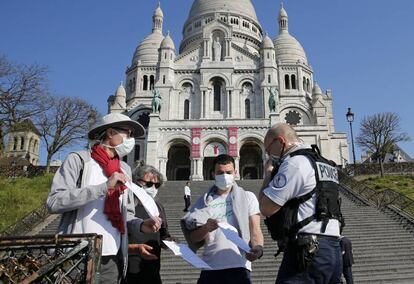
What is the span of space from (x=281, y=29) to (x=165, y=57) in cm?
2185

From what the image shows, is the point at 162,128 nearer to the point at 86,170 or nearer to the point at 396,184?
the point at 396,184

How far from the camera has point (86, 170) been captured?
329cm

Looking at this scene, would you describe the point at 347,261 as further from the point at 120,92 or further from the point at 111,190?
the point at 120,92

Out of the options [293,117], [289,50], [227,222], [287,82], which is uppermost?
[289,50]

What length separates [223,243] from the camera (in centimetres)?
373

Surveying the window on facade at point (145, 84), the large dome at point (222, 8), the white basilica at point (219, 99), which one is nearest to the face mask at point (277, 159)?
the white basilica at point (219, 99)

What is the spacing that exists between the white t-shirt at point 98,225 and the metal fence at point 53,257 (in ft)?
2.47

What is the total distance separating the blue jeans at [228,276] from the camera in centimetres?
356

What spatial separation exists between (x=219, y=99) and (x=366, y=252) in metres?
28.0

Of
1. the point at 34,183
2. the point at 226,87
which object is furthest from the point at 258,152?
the point at 34,183

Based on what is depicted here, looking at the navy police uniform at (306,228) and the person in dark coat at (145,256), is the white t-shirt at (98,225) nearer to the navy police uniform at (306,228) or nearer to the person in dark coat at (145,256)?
the person in dark coat at (145,256)

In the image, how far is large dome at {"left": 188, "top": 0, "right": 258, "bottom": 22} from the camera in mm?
51031

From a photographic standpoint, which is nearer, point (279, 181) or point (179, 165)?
point (279, 181)

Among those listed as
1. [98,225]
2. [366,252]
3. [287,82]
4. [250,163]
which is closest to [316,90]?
[287,82]
